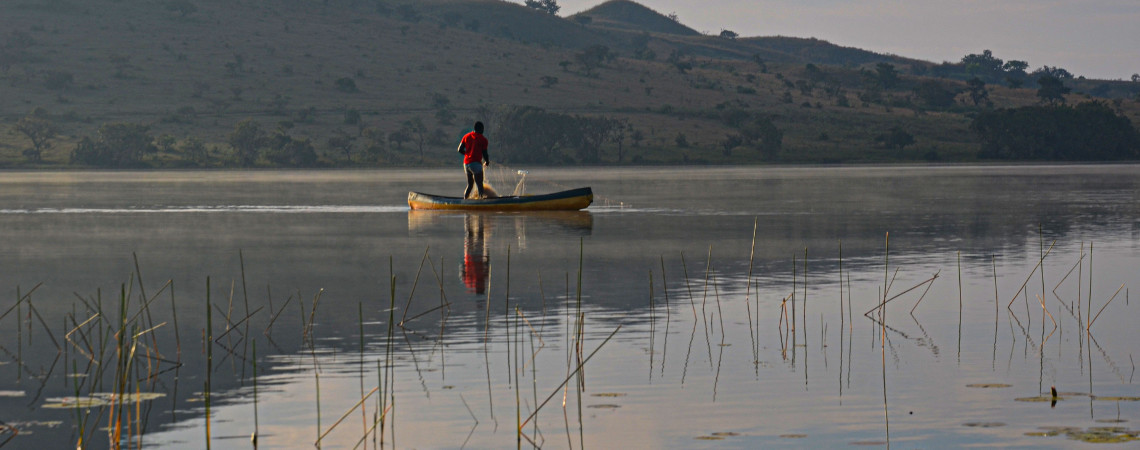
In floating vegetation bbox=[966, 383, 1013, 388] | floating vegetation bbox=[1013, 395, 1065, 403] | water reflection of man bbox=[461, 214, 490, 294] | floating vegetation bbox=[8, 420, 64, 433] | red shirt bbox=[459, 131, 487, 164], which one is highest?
red shirt bbox=[459, 131, 487, 164]

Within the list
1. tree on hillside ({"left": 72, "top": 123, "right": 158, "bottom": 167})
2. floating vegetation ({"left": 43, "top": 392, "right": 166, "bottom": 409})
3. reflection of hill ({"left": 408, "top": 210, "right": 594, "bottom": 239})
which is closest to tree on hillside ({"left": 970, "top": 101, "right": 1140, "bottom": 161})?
tree on hillside ({"left": 72, "top": 123, "right": 158, "bottom": 167})

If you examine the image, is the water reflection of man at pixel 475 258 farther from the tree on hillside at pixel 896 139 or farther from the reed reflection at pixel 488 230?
the tree on hillside at pixel 896 139

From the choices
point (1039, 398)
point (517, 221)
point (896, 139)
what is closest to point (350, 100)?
point (896, 139)

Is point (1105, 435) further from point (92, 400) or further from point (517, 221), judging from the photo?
point (517, 221)

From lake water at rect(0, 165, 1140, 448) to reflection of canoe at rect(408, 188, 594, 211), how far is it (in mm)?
9977

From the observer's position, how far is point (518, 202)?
43219mm

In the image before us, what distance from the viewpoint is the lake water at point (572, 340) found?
10922mm

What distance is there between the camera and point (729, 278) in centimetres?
2203

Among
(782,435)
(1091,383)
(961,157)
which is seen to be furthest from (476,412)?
(961,157)

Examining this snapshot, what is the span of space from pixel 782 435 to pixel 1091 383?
3.65 metres

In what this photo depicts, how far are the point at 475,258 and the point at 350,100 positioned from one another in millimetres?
140902

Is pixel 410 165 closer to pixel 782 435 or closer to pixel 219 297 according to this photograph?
pixel 219 297

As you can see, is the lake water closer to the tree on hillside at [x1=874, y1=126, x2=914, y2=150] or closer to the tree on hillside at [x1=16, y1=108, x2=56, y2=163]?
the tree on hillside at [x1=16, y1=108, x2=56, y2=163]

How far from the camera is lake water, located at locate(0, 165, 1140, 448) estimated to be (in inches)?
430
